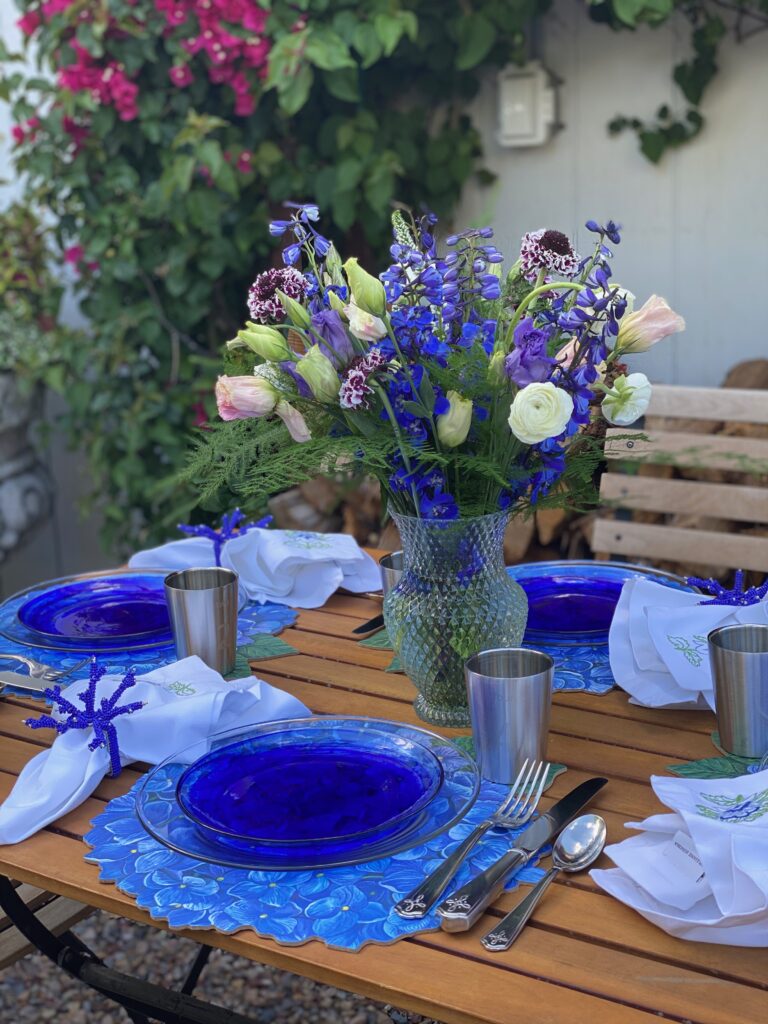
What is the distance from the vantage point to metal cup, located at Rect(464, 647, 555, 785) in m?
1.09

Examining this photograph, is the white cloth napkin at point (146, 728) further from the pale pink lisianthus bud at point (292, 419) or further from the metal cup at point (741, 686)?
the metal cup at point (741, 686)

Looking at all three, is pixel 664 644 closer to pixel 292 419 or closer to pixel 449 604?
pixel 449 604

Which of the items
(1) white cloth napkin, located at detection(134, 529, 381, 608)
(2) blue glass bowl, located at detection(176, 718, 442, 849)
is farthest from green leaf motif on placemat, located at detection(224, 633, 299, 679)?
(2) blue glass bowl, located at detection(176, 718, 442, 849)

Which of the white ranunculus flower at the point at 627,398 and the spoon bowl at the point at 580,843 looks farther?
the white ranunculus flower at the point at 627,398

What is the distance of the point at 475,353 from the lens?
1.15m

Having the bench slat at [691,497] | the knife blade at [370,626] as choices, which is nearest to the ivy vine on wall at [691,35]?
the bench slat at [691,497]

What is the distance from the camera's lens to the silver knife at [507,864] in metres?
0.90

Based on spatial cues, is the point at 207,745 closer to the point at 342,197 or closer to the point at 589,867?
the point at 589,867

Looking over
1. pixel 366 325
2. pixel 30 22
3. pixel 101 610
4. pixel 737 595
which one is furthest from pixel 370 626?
pixel 30 22

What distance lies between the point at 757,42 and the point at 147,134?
1.50 meters

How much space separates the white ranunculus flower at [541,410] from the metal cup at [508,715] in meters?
0.21

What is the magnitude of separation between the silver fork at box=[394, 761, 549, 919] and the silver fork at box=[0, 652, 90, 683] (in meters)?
0.58

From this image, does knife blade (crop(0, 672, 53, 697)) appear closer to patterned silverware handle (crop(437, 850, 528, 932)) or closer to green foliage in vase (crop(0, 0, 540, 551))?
patterned silverware handle (crop(437, 850, 528, 932))

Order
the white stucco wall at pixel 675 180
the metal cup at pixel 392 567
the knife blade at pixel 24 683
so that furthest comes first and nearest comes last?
the white stucco wall at pixel 675 180 < the metal cup at pixel 392 567 < the knife blade at pixel 24 683
